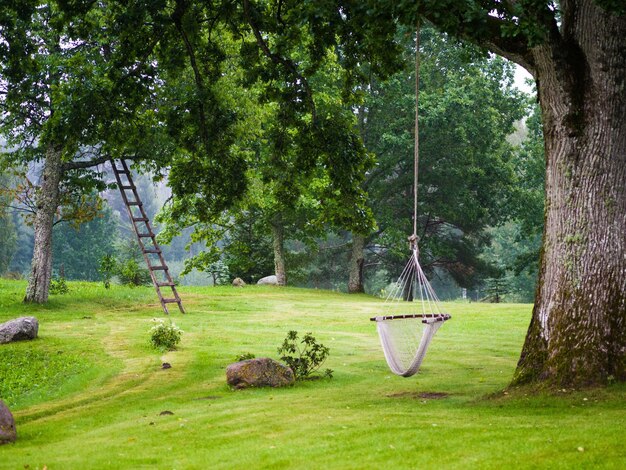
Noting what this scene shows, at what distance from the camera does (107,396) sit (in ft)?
39.3

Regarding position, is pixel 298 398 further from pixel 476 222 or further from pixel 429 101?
pixel 476 222

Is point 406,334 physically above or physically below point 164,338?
above

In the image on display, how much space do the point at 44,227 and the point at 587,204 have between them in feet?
58.4

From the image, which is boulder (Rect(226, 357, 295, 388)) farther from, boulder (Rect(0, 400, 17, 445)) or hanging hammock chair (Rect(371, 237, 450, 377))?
boulder (Rect(0, 400, 17, 445))

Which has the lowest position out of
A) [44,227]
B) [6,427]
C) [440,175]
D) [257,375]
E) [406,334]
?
[6,427]

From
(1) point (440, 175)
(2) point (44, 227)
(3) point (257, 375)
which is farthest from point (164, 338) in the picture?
(1) point (440, 175)

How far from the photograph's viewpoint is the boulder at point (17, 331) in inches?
677

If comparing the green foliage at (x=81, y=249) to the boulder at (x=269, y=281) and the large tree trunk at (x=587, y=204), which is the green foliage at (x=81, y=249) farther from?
the large tree trunk at (x=587, y=204)

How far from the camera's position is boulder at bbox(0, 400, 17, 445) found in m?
8.62

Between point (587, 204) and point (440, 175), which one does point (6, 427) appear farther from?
point (440, 175)

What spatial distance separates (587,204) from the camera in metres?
9.73

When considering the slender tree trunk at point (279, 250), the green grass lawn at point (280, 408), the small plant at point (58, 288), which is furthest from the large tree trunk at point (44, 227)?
the slender tree trunk at point (279, 250)

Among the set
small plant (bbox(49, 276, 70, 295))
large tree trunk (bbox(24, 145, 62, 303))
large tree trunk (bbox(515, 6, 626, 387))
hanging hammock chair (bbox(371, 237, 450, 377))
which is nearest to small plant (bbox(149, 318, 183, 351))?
hanging hammock chair (bbox(371, 237, 450, 377))

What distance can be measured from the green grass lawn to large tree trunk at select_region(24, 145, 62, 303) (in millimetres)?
2708
